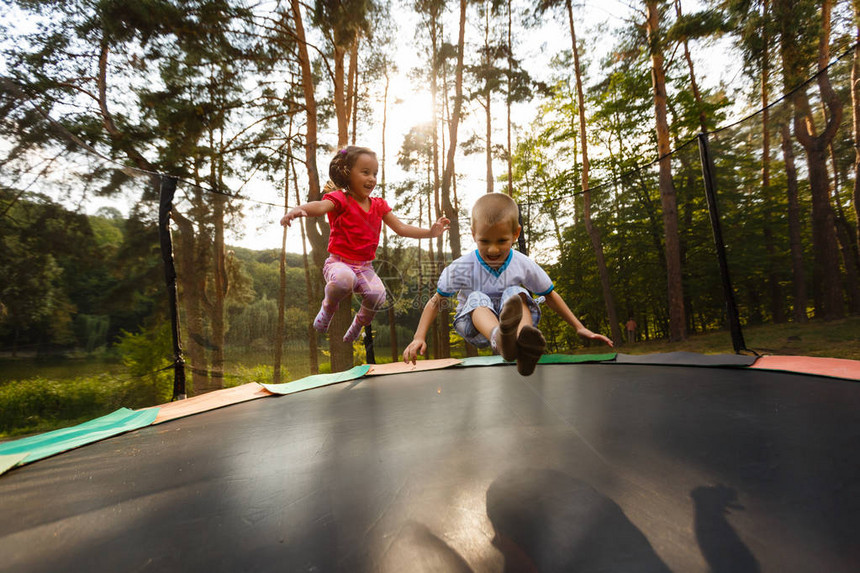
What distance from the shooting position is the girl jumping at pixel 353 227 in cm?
171

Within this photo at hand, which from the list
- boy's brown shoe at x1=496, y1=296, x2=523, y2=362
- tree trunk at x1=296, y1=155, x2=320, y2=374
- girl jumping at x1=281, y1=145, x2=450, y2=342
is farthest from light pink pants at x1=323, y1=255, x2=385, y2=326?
tree trunk at x1=296, y1=155, x2=320, y2=374

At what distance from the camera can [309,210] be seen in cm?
154

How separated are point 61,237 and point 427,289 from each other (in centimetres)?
303

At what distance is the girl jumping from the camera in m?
1.71

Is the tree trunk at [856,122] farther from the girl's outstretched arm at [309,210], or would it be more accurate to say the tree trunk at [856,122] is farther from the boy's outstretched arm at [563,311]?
the girl's outstretched arm at [309,210]

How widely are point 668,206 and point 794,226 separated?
1.26 metres

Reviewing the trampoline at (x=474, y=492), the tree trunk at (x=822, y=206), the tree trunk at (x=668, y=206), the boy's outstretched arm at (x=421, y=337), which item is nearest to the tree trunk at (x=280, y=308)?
the trampoline at (x=474, y=492)

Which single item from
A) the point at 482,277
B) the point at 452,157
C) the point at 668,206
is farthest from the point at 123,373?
the point at 668,206

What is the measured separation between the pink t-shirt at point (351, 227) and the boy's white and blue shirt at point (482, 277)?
53cm

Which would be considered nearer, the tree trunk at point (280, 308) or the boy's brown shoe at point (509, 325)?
the boy's brown shoe at point (509, 325)

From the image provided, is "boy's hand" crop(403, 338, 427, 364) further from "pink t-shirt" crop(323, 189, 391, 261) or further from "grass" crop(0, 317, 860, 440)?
"grass" crop(0, 317, 860, 440)

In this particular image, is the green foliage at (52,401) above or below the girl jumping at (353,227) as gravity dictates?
below

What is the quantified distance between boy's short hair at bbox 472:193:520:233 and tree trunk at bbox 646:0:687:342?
9.39 ft

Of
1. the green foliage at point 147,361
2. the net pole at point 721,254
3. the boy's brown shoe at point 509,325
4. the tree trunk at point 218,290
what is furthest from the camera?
the green foliage at point 147,361
